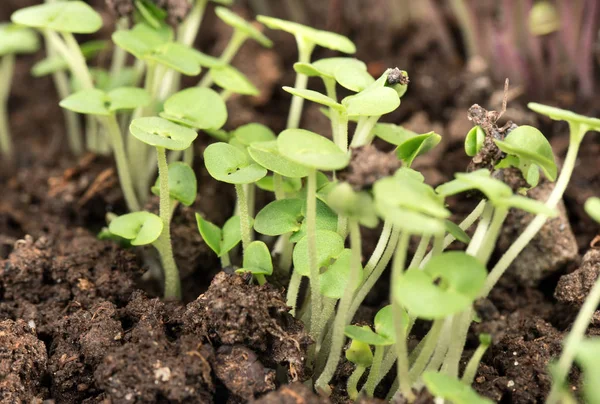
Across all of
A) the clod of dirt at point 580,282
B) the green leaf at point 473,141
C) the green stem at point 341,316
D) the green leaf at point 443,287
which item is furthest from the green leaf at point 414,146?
the clod of dirt at point 580,282

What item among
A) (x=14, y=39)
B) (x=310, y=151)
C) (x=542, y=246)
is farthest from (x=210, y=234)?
(x=14, y=39)

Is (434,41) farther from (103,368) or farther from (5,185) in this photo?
(103,368)

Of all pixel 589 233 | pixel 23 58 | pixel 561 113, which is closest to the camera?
pixel 561 113

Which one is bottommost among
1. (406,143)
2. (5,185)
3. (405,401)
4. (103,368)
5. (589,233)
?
(5,185)

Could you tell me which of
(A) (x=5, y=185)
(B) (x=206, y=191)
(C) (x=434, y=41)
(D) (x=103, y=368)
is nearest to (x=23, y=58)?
(A) (x=5, y=185)

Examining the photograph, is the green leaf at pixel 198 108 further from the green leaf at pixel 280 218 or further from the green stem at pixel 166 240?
the green leaf at pixel 280 218
